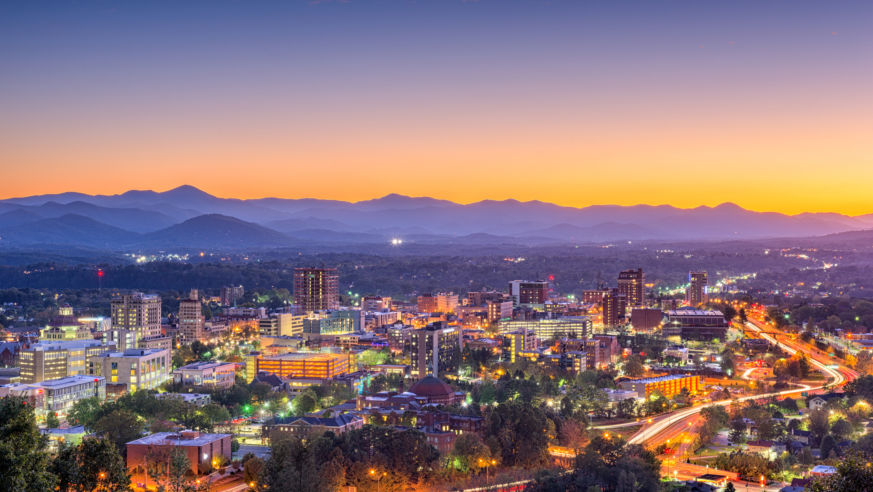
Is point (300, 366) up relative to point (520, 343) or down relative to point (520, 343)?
down

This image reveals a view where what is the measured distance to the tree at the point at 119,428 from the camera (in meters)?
27.8

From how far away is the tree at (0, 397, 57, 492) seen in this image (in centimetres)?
1281

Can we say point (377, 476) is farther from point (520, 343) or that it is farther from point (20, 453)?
point (520, 343)

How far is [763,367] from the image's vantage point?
46.8m

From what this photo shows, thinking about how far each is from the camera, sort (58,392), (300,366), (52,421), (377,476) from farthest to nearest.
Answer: (300,366) → (58,392) → (52,421) → (377,476)

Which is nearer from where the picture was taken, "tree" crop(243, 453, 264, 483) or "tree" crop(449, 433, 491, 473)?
"tree" crop(243, 453, 264, 483)

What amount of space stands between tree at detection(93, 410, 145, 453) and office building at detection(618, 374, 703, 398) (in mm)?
20937

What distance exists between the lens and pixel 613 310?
65.7 m

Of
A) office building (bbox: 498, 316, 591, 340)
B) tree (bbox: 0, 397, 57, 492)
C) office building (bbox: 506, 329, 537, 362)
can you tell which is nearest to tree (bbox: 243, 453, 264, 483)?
tree (bbox: 0, 397, 57, 492)

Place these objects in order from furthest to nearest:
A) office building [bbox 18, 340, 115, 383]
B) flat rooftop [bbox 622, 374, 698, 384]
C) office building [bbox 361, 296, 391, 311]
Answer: office building [bbox 361, 296, 391, 311] < flat rooftop [bbox 622, 374, 698, 384] < office building [bbox 18, 340, 115, 383]

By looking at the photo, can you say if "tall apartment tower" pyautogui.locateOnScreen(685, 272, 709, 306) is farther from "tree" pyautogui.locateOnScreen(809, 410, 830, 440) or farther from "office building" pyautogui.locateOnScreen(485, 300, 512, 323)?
"tree" pyautogui.locateOnScreen(809, 410, 830, 440)

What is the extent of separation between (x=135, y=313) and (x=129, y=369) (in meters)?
12.6

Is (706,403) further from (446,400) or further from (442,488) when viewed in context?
(442,488)

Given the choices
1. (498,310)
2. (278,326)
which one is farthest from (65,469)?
(498,310)
